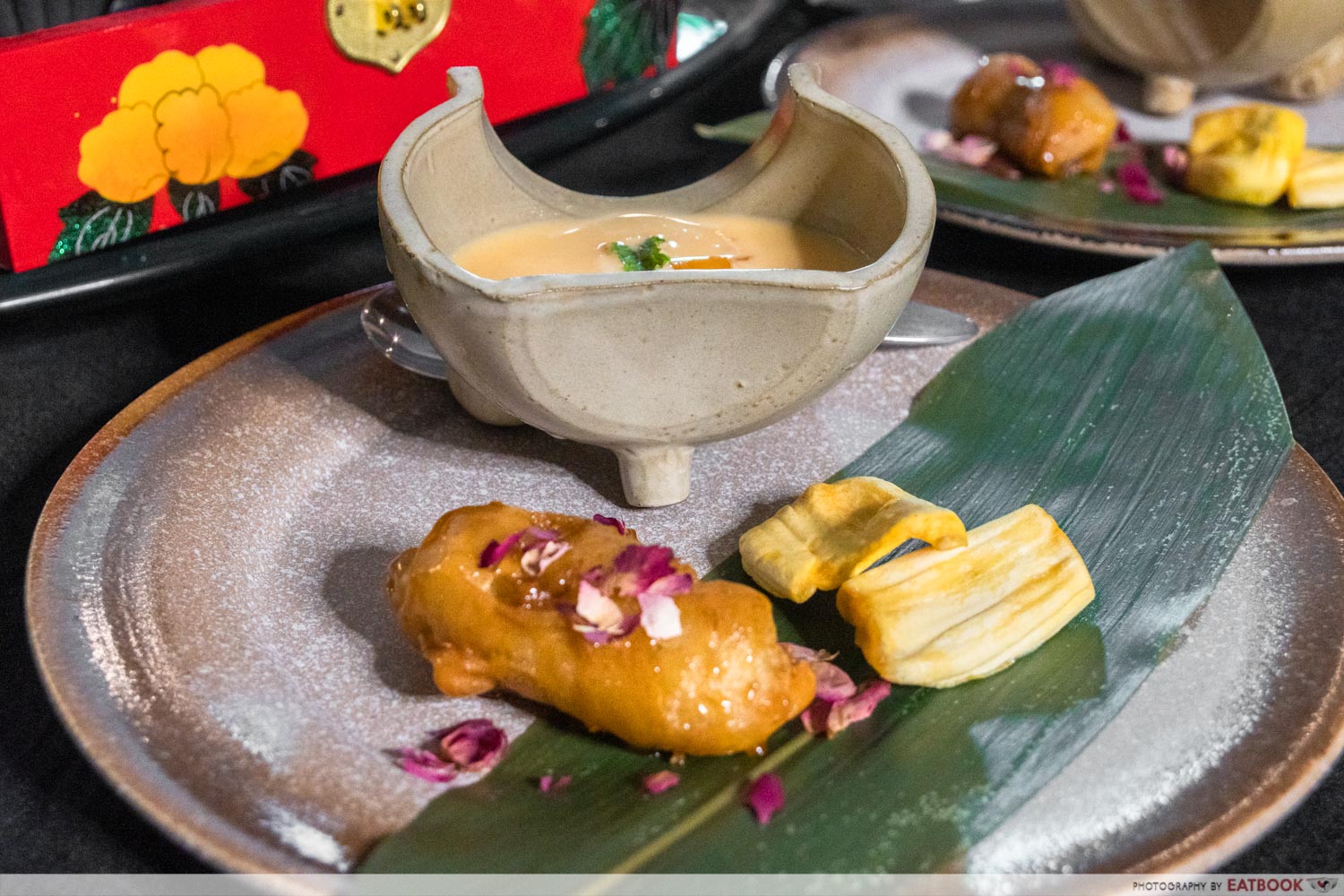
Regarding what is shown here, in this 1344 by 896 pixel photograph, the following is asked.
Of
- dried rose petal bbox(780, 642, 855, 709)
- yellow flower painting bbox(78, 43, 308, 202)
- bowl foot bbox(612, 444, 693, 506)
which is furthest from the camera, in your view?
yellow flower painting bbox(78, 43, 308, 202)

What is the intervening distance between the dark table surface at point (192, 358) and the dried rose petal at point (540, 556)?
0.27 metres

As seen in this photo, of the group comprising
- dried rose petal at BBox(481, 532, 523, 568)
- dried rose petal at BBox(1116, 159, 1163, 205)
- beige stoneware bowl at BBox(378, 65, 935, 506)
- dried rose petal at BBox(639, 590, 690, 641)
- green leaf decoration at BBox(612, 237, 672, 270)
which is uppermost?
beige stoneware bowl at BBox(378, 65, 935, 506)

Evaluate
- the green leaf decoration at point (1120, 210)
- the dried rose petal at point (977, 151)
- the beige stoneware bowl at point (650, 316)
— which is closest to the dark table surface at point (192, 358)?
the green leaf decoration at point (1120, 210)

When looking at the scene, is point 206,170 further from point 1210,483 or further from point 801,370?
point 1210,483

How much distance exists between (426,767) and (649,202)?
60 centimetres

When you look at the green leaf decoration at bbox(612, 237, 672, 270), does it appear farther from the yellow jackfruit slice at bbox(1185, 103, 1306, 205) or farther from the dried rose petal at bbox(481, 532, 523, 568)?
the yellow jackfruit slice at bbox(1185, 103, 1306, 205)

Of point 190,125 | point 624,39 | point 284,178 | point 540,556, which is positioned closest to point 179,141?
point 190,125

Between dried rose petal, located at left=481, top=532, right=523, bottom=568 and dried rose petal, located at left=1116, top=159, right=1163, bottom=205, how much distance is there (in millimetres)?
1110

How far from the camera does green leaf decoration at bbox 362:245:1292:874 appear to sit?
773 millimetres

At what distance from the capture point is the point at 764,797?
0.80m

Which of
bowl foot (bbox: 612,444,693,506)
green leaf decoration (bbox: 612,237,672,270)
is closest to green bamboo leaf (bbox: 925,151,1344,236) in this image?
green leaf decoration (bbox: 612,237,672,270)

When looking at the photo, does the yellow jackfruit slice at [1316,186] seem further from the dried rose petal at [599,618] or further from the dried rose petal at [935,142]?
→ the dried rose petal at [599,618]

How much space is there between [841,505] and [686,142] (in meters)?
0.94

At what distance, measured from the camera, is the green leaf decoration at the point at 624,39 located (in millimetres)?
1669
